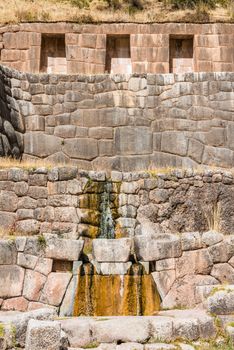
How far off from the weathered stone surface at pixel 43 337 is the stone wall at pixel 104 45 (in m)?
11.3

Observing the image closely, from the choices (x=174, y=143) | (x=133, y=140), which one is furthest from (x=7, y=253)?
(x=174, y=143)

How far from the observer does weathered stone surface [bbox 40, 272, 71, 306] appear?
8.14m

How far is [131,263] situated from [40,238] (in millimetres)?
1331

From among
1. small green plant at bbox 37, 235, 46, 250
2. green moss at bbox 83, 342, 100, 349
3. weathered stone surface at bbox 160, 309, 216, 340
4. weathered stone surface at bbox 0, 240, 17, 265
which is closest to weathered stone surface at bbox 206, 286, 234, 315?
weathered stone surface at bbox 160, 309, 216, 340

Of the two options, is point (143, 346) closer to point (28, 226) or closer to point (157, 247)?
point (157, 247)

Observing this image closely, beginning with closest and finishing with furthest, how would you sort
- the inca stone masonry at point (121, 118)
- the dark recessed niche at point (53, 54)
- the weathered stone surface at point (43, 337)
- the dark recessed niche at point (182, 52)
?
the weathered stone surface at point (43, 337)
the inca stone masonry at point (121, 118)
the dark recessed niche at point (53, 54)
the dark recessed niche at point (182, 52)

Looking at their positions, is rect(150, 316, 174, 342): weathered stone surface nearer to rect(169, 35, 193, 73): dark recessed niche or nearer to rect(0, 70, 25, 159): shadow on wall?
rect(0, 70, 25, 159): shadow on wall

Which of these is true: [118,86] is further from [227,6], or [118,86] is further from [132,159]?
[227,6]

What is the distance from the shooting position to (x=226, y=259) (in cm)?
860

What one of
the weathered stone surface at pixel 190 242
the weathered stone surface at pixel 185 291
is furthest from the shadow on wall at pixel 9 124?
the weathered stone surface at pixel 185 291

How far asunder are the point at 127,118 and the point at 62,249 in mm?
6154

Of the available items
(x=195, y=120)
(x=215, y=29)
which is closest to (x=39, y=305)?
(x=195, y=120)

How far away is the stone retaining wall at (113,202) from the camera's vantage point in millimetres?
10461

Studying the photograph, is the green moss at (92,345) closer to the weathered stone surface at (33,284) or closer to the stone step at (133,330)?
the stone step at (133,330)
